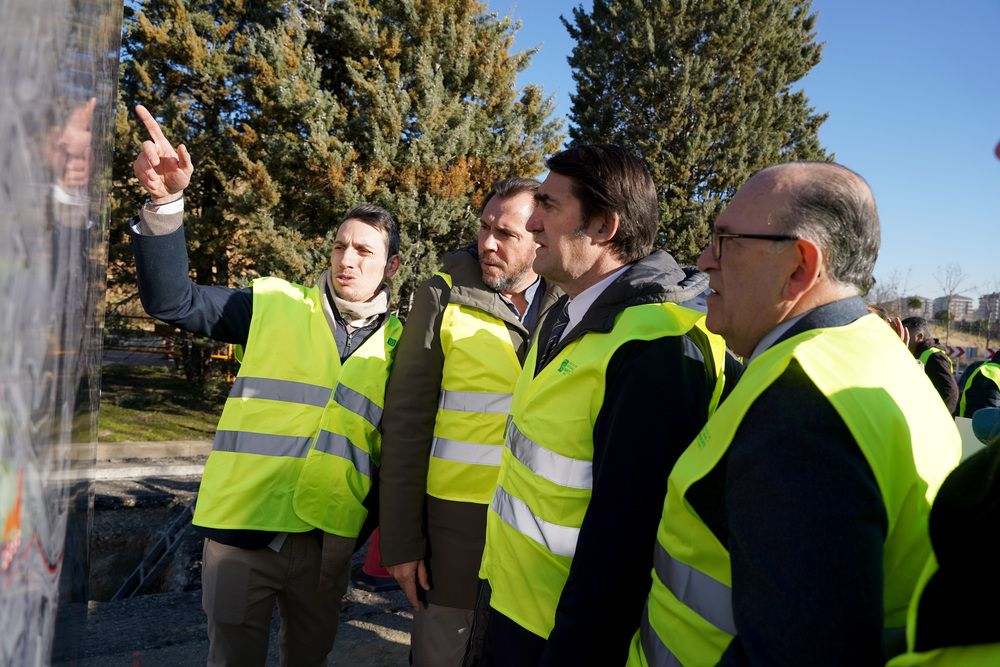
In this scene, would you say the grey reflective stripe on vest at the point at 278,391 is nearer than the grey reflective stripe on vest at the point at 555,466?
No

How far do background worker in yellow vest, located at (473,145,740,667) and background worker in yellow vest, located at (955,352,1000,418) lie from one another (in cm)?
561

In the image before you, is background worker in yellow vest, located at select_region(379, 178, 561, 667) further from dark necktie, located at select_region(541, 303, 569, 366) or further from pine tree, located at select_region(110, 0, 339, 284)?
pine tree, located at select_region(110, 0, 339, 284)

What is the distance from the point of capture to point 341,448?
2.59m

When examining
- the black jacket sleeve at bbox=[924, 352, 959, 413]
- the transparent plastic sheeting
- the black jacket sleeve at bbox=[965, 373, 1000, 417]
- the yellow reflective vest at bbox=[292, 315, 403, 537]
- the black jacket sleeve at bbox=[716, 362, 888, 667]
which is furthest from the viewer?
the black jacket sleeve at bbox=[924, 352, 959, 413]

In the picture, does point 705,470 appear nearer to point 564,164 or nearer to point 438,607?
point 564,164

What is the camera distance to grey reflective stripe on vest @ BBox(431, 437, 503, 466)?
8.14 ft

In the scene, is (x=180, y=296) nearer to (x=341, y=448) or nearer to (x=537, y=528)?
(x=341, y=448)

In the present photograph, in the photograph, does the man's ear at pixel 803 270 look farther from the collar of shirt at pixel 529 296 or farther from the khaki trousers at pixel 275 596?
the khaki trousers at pixel 275 596

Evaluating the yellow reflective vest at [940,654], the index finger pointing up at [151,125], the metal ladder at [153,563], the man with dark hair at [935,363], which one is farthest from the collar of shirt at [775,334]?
the man with dark hair at [935,363]

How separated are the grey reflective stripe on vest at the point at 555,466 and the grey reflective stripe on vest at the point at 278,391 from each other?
1.14 m

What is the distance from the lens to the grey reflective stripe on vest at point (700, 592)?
1216 millimetres

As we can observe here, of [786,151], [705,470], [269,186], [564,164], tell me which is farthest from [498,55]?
[705,470]

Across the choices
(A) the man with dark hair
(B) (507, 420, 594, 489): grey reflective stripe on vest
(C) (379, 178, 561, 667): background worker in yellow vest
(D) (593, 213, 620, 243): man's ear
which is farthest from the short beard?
(A) the man with dark hair

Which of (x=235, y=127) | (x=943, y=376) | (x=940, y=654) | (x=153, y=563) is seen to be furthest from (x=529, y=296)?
(x=235, y=127)
